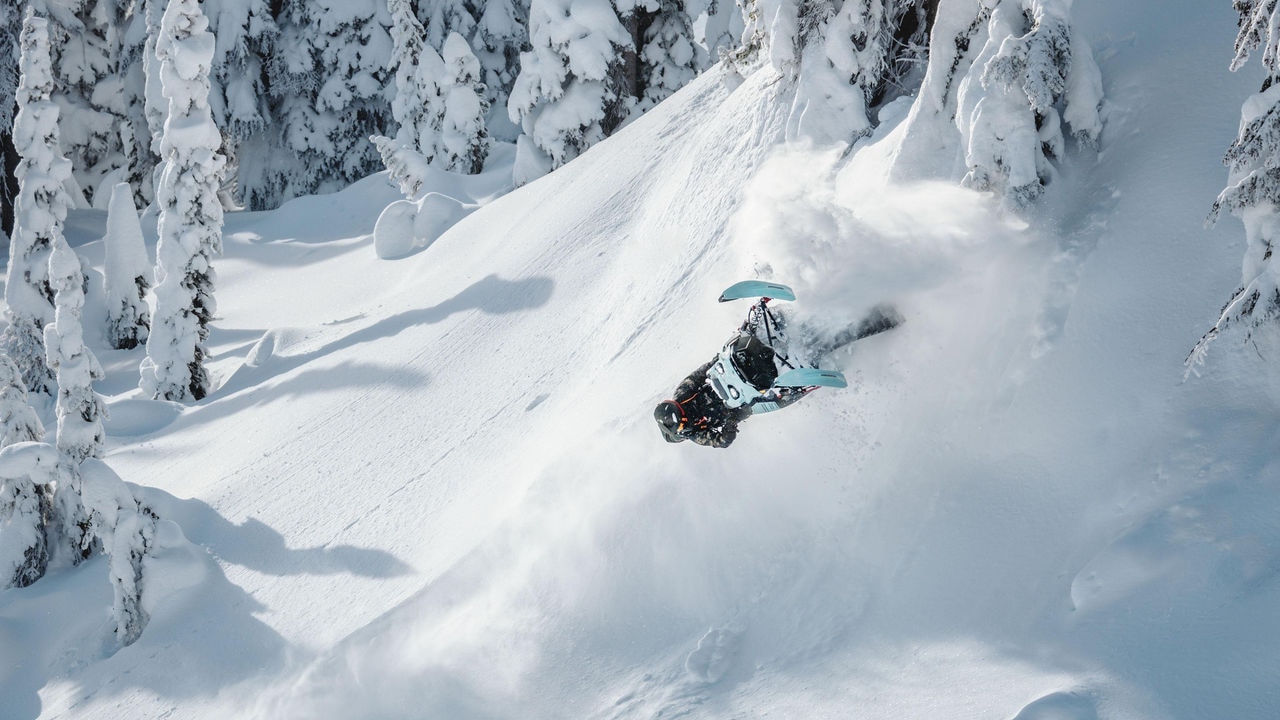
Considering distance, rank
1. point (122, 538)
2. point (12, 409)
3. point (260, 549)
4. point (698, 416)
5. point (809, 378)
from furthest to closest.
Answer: point (12, 409) → point (260, 549) → point (122, 538) → point (698, 416) → point (809, 378)

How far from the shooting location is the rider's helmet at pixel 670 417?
26.9ft

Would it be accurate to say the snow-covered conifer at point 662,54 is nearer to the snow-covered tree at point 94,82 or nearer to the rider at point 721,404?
the rider at point 721,404

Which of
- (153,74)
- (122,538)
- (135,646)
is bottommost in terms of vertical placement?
(135,646)

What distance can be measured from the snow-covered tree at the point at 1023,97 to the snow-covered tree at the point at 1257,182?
1.96m

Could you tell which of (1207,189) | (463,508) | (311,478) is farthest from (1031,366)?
(311,478)

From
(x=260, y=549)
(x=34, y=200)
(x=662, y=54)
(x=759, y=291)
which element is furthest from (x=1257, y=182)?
(x=34, y=200)

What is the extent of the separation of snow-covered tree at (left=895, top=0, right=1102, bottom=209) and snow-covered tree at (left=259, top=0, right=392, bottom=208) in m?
27.1

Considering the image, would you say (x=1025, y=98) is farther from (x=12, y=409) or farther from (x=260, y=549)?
(x=12, y=409)

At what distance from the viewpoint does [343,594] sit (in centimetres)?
1009

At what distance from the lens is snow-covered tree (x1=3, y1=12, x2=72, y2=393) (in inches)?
744

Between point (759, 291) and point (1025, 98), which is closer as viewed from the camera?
point (1025, 98)

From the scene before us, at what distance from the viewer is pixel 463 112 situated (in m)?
26.2

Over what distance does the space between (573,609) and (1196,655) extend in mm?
4827

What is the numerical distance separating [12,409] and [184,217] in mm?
5581
